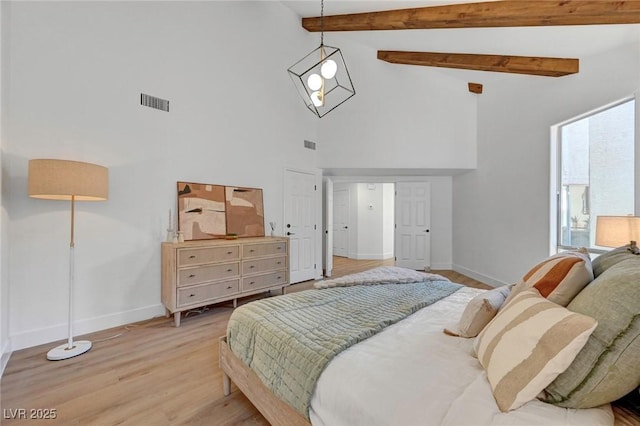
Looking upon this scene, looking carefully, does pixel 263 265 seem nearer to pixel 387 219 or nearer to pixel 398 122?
pixel 398 122

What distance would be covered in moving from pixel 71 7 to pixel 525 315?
4.21 metres

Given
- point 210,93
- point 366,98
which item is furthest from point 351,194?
point 210,93

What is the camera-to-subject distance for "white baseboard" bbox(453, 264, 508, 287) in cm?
461

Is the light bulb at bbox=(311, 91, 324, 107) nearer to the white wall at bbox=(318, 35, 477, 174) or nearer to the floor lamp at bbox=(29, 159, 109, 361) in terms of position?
the floor lamp at bbox=(29, 159, 109, 361)

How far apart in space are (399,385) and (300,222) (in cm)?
400

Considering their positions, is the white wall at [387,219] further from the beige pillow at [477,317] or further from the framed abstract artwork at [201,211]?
the beige pillow at [477,317]

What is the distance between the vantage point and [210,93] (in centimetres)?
369

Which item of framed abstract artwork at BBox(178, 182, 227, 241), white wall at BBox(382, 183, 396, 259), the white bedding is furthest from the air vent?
white wall at BBox(382, 183, 396, 259)

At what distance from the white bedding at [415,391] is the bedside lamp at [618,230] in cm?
161

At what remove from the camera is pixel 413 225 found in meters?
6.22

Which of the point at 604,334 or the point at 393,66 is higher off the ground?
the point at 393,66

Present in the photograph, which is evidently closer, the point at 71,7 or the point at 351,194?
the point at 71,7

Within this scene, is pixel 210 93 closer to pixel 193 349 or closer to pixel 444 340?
pixel 193 349

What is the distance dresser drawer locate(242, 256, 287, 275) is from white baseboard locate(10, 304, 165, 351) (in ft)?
3.35
